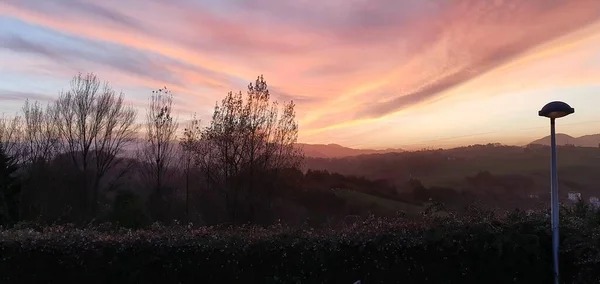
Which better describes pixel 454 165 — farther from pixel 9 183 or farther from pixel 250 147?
pixel 9 183

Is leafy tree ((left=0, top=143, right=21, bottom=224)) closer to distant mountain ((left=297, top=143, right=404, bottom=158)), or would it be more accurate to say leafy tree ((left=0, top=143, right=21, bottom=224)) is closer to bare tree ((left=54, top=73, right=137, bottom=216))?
bare tree ((left=54, top=73, right=137, bottom=216))

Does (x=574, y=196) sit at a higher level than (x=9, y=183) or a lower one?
higher

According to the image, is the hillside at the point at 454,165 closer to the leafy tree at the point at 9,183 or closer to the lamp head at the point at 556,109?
the lamp head at the point at 556,109

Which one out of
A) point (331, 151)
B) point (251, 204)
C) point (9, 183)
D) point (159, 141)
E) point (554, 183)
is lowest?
point (251, 204)

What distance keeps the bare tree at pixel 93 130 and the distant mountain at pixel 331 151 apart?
12.1 meters

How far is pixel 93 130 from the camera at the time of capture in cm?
2522

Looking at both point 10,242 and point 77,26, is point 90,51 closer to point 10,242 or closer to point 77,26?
point 77,26

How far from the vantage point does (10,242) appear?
6.43m

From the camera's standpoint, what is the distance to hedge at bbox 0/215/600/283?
5785 millimetres

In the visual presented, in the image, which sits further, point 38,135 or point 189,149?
point 38,135

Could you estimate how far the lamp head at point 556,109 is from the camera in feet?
17.4

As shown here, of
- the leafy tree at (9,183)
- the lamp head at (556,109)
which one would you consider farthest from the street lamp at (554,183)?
the leafy tree at (9,183)

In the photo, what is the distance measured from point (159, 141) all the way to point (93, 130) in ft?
14.6

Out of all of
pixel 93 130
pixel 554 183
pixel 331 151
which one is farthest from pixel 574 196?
pixel 93 130
